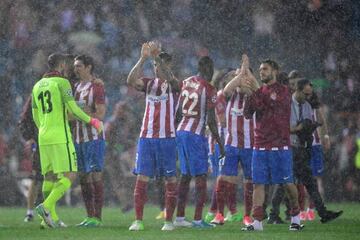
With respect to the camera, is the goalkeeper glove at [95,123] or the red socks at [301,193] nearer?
the goalkeeper glove at [95,123]

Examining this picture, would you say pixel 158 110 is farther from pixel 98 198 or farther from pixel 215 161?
pixel 215 161

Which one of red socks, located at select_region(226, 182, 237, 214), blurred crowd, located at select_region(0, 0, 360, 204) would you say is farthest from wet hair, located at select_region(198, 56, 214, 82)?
blurred crowd, located at select_region(0, 0, 360, 204)

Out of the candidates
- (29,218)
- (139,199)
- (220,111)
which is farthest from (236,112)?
(29,218)

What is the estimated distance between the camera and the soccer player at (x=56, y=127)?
1378 centimetres

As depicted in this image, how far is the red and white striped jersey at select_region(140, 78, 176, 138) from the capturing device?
13.8 m

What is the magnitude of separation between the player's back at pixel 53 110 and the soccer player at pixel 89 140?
74cm

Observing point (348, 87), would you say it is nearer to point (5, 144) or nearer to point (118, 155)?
point (118, 155)

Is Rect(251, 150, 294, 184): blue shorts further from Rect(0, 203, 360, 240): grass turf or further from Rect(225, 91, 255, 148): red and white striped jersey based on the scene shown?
Rect(225, 91, 255, 148): red and white striped jersey

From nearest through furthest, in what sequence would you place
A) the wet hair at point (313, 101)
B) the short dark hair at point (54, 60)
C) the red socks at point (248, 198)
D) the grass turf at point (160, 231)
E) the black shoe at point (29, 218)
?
the grass turf at point (160, 231), the short dark hair at point (54, 60), the red socks at point (248, 198), the wet hair at point (313, 101), the black shoe at point (29, 218)

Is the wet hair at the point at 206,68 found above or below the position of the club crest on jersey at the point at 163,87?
above

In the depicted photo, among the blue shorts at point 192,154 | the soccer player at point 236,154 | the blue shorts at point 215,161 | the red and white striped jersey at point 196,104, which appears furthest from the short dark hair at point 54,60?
the blue shorts at point 215,161

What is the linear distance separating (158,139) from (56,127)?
3.99 feet

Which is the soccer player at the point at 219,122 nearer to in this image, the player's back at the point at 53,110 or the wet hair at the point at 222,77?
the wet hair at the point at 222,77

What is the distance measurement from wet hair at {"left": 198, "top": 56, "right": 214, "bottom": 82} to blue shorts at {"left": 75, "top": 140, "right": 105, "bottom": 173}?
5.22ft
